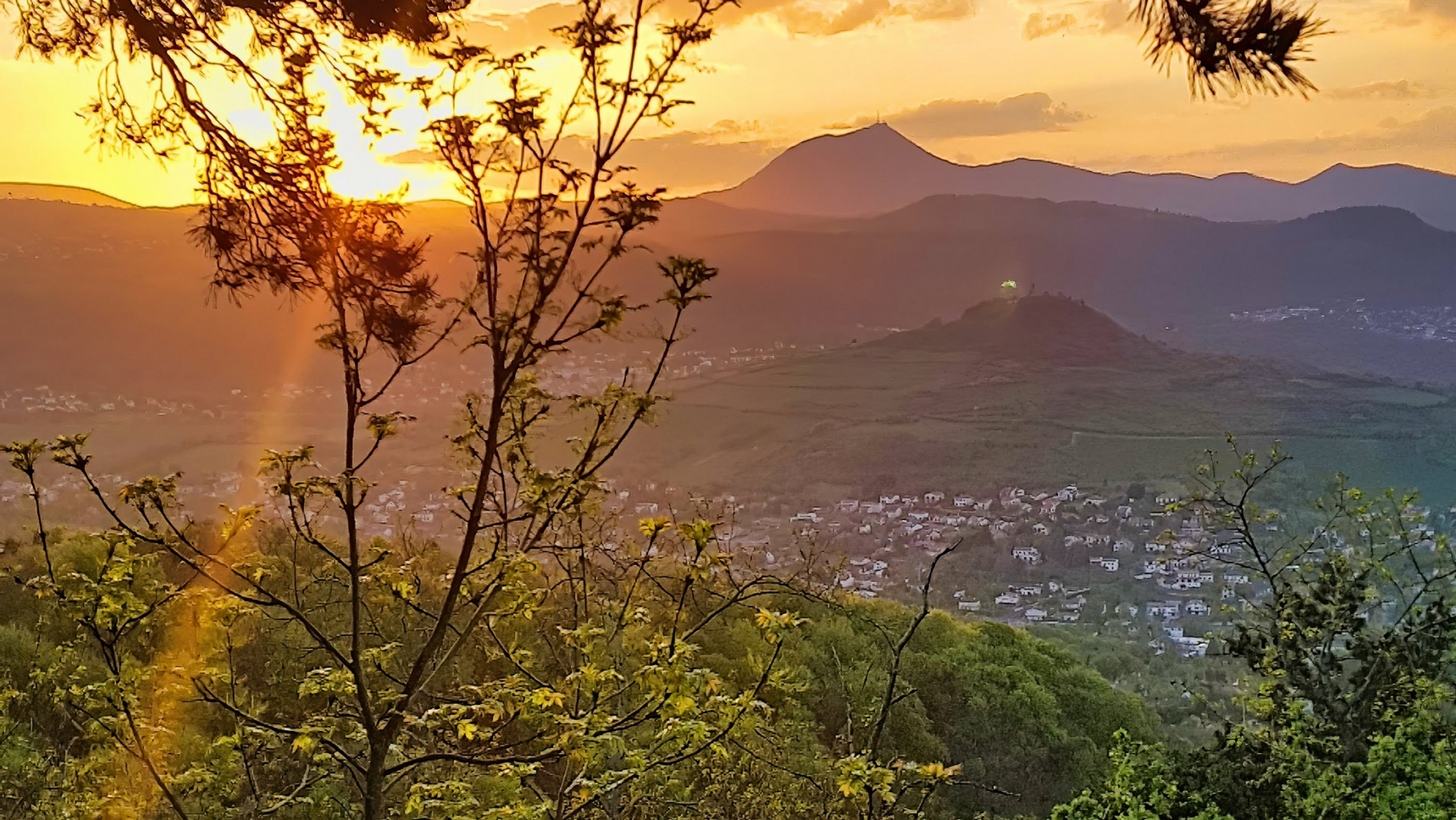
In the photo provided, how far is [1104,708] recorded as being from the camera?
10.3 m

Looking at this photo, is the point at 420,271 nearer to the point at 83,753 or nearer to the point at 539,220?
the point at 539,220

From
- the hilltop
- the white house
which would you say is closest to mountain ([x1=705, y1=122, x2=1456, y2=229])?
the hilltop

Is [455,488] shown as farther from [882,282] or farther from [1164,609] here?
[882,282]

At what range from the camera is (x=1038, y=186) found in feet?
278

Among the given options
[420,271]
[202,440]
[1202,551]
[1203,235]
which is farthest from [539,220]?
[1203,235]

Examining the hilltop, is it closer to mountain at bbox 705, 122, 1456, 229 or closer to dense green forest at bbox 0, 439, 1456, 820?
mountain at bbox 705, 122, 1456, 229

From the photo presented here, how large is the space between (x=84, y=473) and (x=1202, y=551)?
6.30 metres

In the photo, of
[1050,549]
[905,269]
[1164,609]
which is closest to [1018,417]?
[1050,549]

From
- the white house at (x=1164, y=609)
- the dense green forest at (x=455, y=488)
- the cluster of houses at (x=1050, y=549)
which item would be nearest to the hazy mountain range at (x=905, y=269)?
the cluster of houses at (x=1050, y=549)

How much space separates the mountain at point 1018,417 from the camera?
34.1 metres

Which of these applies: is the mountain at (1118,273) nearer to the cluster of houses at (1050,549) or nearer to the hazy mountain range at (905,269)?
the hazy mountain range at (905,269)

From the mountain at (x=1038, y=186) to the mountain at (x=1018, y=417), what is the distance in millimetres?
24868

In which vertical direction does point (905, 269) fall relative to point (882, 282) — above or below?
above

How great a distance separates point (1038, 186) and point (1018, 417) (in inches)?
1980
